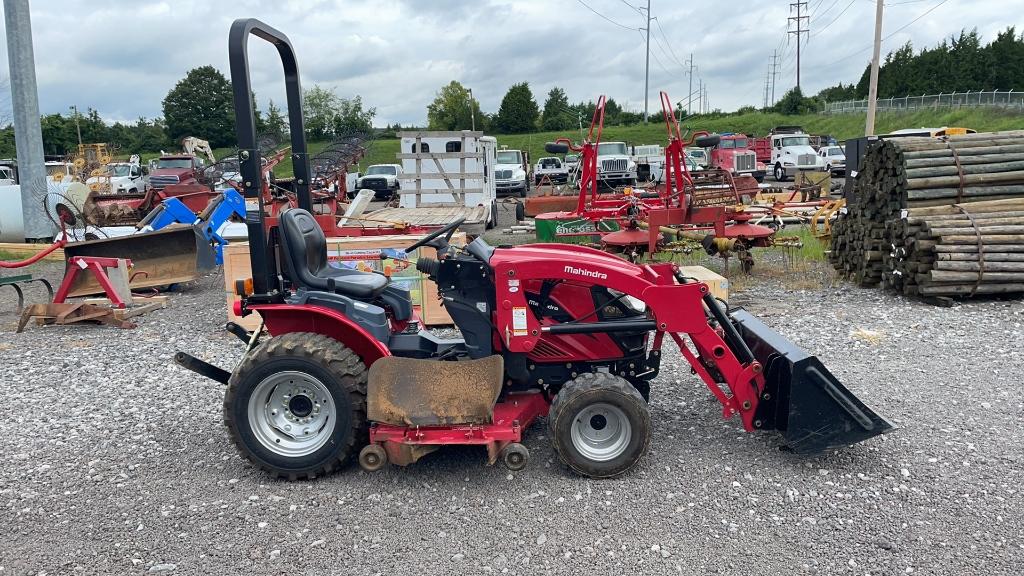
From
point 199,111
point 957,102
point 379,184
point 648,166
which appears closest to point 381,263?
point 379,184

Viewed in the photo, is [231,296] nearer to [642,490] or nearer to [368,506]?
[368,506]

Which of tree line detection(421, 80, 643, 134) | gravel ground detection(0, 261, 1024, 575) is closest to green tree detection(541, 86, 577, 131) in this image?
tree line detection(421, 80, 643, 134)

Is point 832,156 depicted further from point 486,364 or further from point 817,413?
point 486,364

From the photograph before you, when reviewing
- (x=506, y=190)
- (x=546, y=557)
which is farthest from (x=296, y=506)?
(x=506, y=190)

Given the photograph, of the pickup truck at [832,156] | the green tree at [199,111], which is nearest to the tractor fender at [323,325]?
the pickup truck at [832,156]

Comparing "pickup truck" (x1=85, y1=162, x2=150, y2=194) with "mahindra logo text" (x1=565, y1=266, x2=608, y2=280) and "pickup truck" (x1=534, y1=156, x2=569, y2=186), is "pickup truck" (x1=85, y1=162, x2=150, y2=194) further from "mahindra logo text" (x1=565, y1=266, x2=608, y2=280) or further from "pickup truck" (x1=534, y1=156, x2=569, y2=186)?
"mahindra logo text" (x1=565, y1=266, x2=608, y2=280)

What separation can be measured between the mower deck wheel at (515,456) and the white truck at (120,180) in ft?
79.4

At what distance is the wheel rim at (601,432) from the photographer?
13.5 ft

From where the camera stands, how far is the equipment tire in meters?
4.05

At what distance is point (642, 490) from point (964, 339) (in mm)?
4536

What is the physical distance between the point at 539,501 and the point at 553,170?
27838mm

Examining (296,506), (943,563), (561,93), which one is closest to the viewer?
(943,563)

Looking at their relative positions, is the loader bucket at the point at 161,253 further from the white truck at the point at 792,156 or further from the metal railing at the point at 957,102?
the metal railing at the point at 957,102

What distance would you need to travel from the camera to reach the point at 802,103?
60906 millimetres
